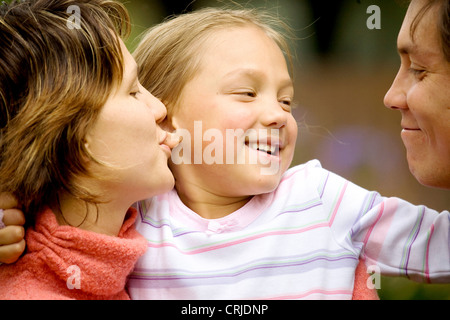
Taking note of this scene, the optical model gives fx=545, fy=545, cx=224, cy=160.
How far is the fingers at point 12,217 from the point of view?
895mm

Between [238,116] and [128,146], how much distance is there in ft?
0.68

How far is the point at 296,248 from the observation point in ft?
3.22

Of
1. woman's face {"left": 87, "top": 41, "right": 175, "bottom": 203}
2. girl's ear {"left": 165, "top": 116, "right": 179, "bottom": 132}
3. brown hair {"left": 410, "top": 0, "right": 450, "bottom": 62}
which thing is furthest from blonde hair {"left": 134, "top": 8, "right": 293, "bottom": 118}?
brown hair {"left": 410, "top": 0, "right": 450, "bottom": 62}

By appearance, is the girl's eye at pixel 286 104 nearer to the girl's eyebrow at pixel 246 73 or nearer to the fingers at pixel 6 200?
the girl's eyebrow at pixel 246 73

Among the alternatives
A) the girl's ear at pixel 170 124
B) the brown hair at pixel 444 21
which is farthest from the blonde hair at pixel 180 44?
the brown hair at pixel 444 21

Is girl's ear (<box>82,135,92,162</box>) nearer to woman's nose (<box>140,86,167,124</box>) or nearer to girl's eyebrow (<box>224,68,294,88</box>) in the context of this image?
woman's nose (<box>140,86,167,124</box>)

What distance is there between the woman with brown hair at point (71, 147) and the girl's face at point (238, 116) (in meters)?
0.11

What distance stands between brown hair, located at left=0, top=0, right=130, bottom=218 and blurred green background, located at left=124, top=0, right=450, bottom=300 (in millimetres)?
386

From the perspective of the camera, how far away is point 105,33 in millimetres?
929

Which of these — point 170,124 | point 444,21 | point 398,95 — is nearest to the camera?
point 444,21

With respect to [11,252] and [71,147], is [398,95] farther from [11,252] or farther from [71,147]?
[11,252]

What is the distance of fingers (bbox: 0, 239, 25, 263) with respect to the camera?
2.89ft

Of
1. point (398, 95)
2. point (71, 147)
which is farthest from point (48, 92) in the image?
point (398, 95)
